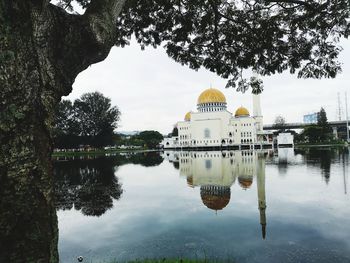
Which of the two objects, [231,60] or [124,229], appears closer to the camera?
[231,60]

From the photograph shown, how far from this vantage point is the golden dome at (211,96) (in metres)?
81.4

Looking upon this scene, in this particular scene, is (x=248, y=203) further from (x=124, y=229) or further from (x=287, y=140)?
(x=287, y=140)

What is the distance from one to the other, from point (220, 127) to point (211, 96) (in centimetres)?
899

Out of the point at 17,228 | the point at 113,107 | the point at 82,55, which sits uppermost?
the point at 113,107

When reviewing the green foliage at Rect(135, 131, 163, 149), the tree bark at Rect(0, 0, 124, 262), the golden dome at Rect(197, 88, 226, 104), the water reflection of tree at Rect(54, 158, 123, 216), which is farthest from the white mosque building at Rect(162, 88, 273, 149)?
the tree bark at Rect(0, 0, 124, 262)

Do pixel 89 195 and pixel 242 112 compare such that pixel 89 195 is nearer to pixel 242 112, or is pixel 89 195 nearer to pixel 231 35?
pixel 231 35

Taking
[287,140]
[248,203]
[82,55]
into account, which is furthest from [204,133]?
[82,55]

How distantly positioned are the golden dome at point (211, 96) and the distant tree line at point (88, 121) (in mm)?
25793

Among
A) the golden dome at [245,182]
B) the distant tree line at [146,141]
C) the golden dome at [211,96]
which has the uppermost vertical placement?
the golden dome at [211,96]

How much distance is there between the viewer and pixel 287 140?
271 ft

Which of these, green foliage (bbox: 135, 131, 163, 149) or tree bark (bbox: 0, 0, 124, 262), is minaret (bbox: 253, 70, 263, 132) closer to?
green foliage (bbox: 135, 131, 163, 149)

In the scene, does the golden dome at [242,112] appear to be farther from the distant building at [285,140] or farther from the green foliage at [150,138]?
the green foliage at [150,138]

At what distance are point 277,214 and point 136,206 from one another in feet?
17.2

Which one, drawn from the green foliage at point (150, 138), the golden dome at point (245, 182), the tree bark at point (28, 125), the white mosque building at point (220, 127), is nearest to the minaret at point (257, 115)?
the white mosque building at point (220, 127)
